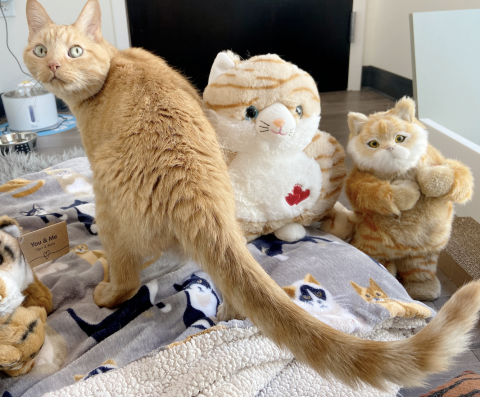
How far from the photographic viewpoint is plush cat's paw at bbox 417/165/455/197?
2.88ft

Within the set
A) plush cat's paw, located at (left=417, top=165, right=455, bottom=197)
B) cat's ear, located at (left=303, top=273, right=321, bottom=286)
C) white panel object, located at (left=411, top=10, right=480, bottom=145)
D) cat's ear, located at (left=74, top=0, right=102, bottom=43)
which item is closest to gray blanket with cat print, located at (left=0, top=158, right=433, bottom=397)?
cat's ear, located at (left=303, top=273, right=321, bottom=286)

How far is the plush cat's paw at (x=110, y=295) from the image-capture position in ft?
2.81

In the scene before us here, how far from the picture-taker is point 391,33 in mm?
2648

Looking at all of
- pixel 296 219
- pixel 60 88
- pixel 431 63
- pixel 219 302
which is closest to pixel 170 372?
pixel 219 302

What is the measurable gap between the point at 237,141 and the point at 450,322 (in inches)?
22.3

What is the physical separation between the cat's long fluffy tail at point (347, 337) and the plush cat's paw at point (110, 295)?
34 centimetres

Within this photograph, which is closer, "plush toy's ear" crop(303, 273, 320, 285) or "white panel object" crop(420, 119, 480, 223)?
"plush toy's ear" crop(303, 273, 320, 285)

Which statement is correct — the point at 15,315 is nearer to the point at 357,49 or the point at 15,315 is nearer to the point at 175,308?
the point at 175,308

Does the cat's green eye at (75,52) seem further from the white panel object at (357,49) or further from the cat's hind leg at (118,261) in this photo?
the white panel object at (357,49)

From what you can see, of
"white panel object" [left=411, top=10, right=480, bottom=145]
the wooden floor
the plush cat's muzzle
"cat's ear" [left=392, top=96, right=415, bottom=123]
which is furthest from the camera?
the wooden floor

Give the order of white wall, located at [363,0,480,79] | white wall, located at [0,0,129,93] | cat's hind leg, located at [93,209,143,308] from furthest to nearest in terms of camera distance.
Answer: white wall, located at [0,0,129,93] → white wall, located at [363,0,480,79] → cat's hind leg, located at [93,209,143,308]

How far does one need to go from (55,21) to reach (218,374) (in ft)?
9.26

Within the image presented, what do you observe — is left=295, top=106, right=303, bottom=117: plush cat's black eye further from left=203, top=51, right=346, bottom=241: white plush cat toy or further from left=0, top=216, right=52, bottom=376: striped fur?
→ left=0, top=216, right=52, bottom=376: striped fur

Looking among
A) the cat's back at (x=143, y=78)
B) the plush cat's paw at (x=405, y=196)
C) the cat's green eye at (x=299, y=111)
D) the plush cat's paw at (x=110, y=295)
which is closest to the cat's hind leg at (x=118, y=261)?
the plush cat's paw at (x=110, y=295)
